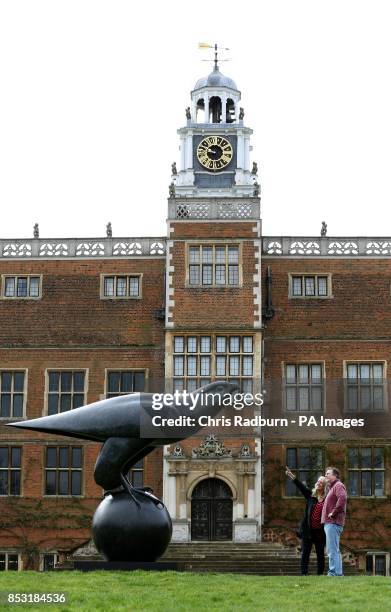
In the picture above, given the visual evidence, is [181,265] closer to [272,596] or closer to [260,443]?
[260,443]

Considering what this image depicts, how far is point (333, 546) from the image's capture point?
15477 millimetres

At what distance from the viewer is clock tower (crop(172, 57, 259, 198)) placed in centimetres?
4009

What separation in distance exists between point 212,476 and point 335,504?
1396cm

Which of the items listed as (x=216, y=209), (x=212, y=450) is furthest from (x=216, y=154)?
(x=212, y=450)

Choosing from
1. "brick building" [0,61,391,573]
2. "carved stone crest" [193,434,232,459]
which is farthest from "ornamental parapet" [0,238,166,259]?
"carved stone crest" [193,434,232,459]

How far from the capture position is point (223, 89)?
146ft

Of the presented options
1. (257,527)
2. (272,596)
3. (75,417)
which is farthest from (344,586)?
(257,527)

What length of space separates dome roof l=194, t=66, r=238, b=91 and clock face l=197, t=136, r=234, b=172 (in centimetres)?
530

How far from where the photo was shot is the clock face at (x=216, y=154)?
130ft

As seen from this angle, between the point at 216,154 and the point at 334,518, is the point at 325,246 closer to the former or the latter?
the point at 216,154

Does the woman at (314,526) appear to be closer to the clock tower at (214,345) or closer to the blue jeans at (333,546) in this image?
the blue jeans at (333,546)

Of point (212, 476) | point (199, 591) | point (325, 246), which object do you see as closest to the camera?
point (199, 591)

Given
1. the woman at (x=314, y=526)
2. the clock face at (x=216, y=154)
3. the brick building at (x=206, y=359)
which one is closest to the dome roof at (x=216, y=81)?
the clock face at (x=216, y=154)

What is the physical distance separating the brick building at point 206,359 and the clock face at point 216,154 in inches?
319
